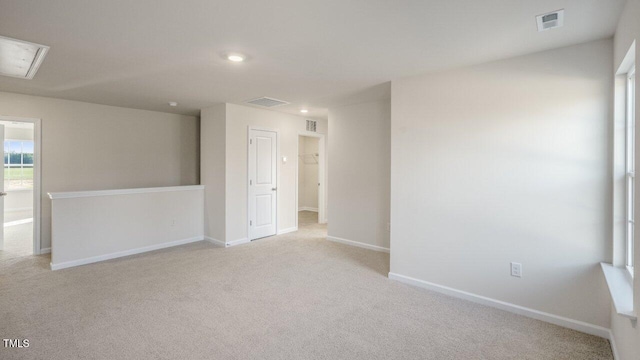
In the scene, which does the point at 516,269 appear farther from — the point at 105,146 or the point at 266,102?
the point at 105,146

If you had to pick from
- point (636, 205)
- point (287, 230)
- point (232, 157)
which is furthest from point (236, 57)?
point (287, 230)

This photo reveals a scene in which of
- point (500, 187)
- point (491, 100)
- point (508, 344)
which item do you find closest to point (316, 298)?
point (508, 344)

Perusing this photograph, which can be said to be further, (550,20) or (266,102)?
→ (266,102)

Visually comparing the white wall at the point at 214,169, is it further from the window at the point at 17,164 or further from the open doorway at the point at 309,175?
the window at the point at 17,164

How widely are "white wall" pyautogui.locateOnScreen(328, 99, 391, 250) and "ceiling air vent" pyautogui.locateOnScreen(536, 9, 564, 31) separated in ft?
8.11

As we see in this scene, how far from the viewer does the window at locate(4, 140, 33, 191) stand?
7453 mm

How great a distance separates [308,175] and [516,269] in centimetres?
662

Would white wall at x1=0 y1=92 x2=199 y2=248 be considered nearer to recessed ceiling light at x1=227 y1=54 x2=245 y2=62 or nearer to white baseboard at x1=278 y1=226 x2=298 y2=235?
white baseboard at x1=278 y1=226 x2=298 y2=235

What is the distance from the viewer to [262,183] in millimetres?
5551

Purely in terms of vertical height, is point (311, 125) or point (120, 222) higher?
point (311, 125)

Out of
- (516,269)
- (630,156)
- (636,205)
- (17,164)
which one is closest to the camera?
(636,205)

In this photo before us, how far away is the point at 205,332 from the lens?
7.97 feet

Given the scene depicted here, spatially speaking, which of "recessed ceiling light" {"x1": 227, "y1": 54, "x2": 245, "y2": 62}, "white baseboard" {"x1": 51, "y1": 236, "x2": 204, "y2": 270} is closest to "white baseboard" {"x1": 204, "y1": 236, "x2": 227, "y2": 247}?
"white baseboard" {"x1": 51, "y1": 236, "x2": 204, "y2": 270}

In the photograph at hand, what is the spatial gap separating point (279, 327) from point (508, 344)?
5.77ft
